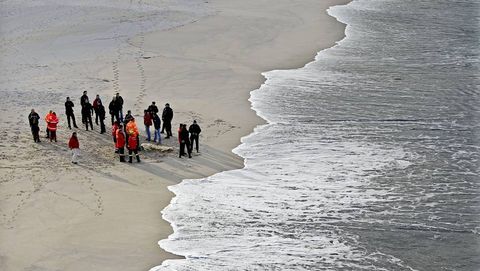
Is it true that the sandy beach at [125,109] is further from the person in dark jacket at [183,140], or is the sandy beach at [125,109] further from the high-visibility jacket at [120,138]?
the high-visibility jacket at [120,138]

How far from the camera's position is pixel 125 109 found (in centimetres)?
2652

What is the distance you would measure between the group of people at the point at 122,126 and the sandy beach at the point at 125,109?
302 millimetres

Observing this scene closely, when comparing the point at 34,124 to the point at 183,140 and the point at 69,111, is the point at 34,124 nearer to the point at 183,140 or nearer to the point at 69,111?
the point at 69,111

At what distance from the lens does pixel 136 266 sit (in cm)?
1625

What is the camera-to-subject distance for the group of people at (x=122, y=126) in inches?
874

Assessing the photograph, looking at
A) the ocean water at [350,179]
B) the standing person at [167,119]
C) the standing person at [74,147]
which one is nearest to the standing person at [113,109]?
the standing person at [167,119]

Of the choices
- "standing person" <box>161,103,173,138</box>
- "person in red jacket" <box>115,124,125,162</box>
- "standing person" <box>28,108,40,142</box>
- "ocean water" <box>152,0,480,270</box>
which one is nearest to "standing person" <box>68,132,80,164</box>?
"person in red jacket" <box>115,124,125,162</box>

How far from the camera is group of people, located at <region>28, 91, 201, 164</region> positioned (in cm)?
2220

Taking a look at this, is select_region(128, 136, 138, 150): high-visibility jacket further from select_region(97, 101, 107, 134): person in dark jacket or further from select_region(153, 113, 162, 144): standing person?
select_region(97, 101, 107, 134): person in dark jacket

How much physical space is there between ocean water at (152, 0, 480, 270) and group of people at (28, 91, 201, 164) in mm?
1716

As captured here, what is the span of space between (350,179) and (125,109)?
8.45 metres

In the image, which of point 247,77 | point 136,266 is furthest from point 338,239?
point 247,77

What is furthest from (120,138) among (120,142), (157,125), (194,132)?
(194,132)

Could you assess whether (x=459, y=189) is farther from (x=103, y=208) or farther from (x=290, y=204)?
(x=103, y=208)
